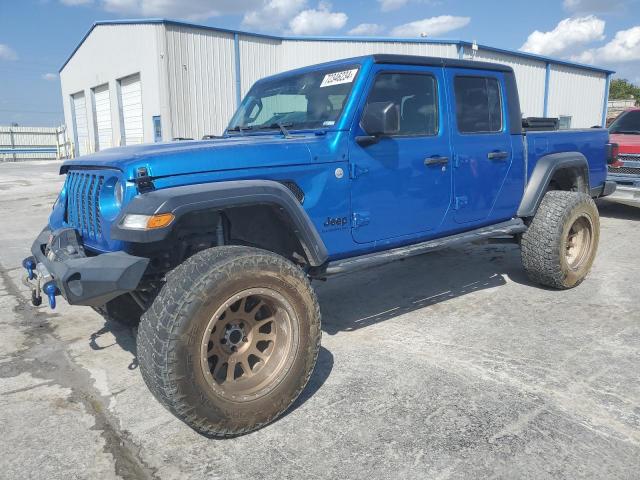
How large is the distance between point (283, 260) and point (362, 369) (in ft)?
3.55

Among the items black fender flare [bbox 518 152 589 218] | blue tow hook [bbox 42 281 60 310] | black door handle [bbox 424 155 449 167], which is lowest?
blue tow hook [bbox 42 281 60 310]

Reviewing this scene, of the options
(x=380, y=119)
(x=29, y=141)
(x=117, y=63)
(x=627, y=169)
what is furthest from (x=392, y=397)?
(x=29, y=141)

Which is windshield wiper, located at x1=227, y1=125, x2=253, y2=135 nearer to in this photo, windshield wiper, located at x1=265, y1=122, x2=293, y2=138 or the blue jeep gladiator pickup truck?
the blue jeep gladiator pickup truck

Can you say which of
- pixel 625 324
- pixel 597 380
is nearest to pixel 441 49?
pixel 625 324

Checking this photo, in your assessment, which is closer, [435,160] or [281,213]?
[281,213]

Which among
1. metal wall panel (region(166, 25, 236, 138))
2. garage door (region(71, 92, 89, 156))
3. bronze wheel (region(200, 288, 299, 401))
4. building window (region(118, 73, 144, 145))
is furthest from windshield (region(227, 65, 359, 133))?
garage door (region(71, 92, 89, 156))

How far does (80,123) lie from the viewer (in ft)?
88.2

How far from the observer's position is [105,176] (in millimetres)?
2832

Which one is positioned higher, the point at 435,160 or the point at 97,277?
the point at 435,160

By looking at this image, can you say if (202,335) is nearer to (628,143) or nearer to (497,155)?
(497,155)

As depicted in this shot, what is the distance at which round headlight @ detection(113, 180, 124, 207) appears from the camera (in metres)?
2.67

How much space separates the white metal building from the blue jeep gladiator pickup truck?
13.0 m

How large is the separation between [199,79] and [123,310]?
14.2 metres

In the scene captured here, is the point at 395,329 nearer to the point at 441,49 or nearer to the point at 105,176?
the point at 105,176
